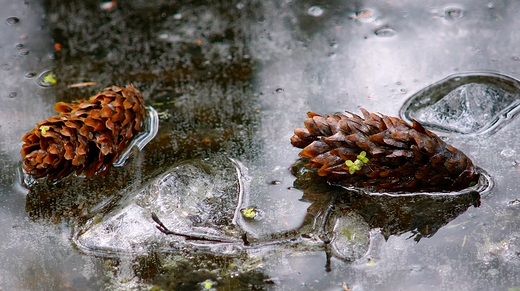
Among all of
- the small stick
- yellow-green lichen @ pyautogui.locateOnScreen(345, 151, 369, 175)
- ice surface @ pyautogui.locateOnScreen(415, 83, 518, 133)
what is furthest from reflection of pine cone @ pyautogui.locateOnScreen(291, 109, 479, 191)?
the small stick

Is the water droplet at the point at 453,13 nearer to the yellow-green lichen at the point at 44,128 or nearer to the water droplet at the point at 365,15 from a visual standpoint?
the water droplet at the point at 365,15

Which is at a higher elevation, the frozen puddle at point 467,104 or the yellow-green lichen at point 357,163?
the frozen puddle at point 467,104

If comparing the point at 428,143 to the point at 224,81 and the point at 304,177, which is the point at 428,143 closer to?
the point at 304,177

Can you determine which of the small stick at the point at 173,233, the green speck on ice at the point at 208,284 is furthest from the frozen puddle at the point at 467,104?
the green speck on ice at the point at 208,284

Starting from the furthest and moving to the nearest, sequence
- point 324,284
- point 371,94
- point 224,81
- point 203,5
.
A: point 203,5
point 224,81
point 371,94
point 324,284

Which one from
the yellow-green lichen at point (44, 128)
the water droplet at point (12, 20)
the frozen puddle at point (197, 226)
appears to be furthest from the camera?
the water droplet at point (12, 20)

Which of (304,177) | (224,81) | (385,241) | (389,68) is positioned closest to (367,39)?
(389,68)
